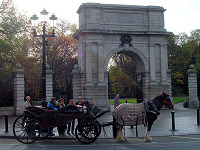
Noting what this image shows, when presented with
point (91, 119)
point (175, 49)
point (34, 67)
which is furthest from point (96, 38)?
point (175, 49)

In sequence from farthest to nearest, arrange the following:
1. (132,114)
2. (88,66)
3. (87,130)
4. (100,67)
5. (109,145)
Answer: (100,67)
(88,66)
(132,114)
(87,130)
(109,145)

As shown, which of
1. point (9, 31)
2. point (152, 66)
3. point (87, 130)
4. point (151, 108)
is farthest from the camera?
point (152, 66)

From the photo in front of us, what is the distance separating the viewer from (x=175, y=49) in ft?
162

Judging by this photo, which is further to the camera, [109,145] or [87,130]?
[87,130]

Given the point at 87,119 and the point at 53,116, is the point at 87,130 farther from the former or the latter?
the point at 53,116

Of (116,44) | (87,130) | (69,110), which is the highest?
(116,44)

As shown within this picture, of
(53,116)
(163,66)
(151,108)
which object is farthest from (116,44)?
(53,116)

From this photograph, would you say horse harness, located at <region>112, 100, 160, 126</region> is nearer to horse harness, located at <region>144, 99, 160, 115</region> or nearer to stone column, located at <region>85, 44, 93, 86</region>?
horse harness, located at <region>144, 99, 160, 115</region>

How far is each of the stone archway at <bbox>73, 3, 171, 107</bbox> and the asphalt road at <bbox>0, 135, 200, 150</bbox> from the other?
13429 millimetres

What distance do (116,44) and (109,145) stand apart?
1612 centimetres

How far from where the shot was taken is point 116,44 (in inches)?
968

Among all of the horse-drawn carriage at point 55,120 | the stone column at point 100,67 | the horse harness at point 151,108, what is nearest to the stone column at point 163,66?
the stone column at point 100,67

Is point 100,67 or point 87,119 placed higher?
point 100,67

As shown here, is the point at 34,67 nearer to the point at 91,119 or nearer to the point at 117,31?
the point at 117,31
